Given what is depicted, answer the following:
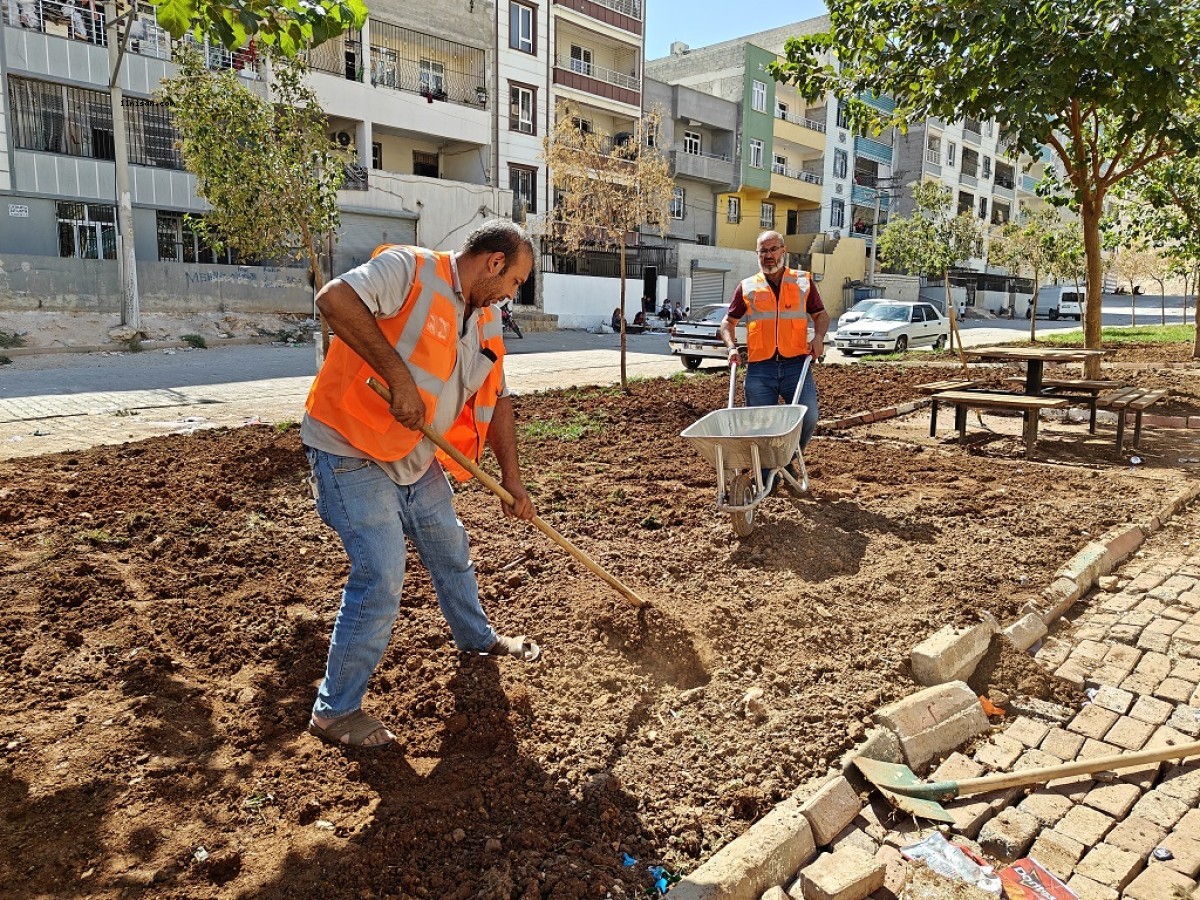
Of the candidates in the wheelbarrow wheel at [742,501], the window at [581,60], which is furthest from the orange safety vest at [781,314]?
the window at [581,60]

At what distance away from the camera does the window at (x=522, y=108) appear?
3153 cm

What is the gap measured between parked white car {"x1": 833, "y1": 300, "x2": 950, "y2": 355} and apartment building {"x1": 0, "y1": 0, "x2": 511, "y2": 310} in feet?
42.7

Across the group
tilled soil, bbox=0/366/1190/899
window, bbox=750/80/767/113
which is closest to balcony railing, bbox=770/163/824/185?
window, bbox=750/80/767/113

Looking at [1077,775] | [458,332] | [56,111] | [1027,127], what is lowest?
[1077,775]

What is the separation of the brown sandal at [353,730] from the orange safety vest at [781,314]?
4212 millimetres

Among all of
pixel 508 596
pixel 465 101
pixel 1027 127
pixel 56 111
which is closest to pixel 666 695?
pixel 508 596

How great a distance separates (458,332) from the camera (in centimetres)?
300

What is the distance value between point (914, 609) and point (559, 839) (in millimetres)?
2282

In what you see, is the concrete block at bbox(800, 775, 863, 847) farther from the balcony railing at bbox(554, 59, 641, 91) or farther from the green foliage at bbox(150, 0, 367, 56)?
the balcony railing at bbox(554, 59, 641, 91)

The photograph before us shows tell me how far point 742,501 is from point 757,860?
2.71m

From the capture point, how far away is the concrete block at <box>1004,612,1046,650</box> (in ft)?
13.0

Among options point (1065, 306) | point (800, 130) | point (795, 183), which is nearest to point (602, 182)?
point (795, 183)

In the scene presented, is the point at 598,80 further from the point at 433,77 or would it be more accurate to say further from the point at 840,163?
the point at 840,163

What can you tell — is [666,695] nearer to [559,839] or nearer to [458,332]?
[559,839]
